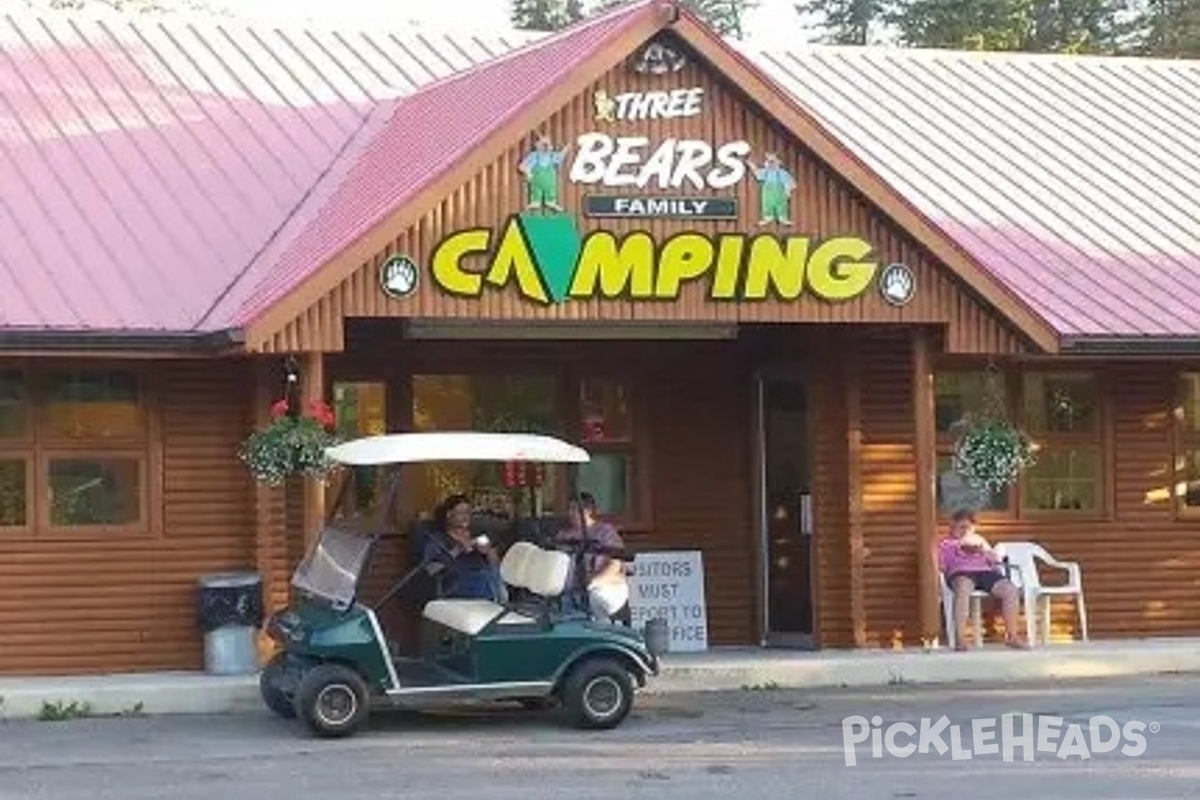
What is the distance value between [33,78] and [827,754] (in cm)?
1045

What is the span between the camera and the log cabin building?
16.3m

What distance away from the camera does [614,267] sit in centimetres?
1650

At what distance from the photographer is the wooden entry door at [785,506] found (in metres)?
19.0

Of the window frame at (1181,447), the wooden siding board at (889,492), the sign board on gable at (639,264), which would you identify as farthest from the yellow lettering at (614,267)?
the window frame at (1181,447)

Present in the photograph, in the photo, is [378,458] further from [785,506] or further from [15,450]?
[785,506]

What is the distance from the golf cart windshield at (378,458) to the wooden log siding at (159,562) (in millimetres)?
2405

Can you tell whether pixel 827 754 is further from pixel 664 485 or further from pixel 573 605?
pixel 664 485

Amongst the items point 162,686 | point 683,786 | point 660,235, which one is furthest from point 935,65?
point 683,786

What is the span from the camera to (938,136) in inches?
864

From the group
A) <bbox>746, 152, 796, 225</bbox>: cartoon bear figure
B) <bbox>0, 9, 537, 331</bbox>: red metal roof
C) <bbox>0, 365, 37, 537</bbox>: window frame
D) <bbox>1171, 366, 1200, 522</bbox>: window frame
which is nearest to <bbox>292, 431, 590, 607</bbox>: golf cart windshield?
<bbox>0, 9, 537, 331</bbox>: red metal roof

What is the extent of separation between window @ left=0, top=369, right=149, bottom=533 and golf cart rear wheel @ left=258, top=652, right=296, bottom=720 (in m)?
2.60

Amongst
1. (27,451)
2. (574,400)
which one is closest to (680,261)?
(574,400)

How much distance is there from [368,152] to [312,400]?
333cm

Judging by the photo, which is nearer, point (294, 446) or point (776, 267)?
point (294, 446)
